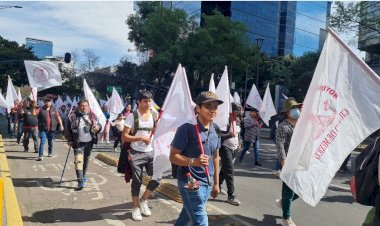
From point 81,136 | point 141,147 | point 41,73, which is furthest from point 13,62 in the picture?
point 141,147

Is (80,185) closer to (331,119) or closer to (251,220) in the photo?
(251,220)

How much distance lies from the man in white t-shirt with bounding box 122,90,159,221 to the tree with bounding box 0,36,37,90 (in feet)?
151

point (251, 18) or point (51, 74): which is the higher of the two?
point (251, 18)

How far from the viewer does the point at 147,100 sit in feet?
19.0

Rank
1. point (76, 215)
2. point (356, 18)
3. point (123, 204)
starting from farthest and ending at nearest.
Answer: point (356, 18)
point (123, 204)
point (76, 215)

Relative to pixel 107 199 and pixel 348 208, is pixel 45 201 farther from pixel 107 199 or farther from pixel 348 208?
pixel 348 208

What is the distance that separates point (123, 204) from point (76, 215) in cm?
87

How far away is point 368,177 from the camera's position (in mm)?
2604

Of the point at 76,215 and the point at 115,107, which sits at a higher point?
the point at 115,107

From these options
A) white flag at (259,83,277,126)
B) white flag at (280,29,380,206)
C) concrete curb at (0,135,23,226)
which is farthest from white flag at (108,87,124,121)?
white flag at (280,29,380,206)

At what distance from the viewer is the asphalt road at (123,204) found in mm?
5771

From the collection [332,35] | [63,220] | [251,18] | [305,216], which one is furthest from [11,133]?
[251,18]

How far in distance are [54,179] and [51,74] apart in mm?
5238

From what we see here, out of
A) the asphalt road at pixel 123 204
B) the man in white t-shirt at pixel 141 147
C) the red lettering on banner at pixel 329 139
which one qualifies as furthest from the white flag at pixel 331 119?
the man in white t-shirt at pixel 141 147
